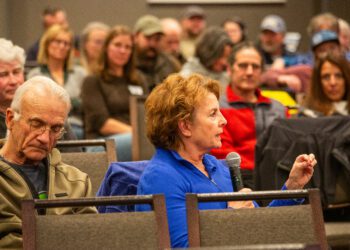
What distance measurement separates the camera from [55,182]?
10.6 feet

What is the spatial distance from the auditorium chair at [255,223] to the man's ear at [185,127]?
480mm

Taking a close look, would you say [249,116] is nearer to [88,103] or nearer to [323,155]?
[323,155]

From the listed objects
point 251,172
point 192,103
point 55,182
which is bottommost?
point 251,172

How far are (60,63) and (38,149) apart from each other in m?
3.91

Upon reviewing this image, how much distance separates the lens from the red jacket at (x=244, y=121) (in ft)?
17.5

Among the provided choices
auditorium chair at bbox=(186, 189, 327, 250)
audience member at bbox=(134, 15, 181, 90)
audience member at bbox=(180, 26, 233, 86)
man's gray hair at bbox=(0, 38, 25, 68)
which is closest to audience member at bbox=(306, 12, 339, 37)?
audience member at bbox=(134, 15, 181, 90)

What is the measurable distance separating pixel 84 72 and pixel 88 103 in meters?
0.98

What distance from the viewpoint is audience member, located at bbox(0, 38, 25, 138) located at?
435 cm

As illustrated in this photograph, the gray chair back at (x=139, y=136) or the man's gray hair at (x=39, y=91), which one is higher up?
the man's gray hair at (x=39, y=91)

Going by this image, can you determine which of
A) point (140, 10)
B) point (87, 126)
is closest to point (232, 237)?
point (87, 126)

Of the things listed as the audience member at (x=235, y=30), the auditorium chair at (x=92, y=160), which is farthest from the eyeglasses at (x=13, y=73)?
the audience member at (x=235, y=30)

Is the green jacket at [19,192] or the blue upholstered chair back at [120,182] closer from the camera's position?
the green jacket at [19,192]

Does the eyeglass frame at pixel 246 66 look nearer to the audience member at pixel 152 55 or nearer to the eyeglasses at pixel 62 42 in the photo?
the audience member at pixel 152 55

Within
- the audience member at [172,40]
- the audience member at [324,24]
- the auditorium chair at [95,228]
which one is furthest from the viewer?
the audience member at [172,40]
